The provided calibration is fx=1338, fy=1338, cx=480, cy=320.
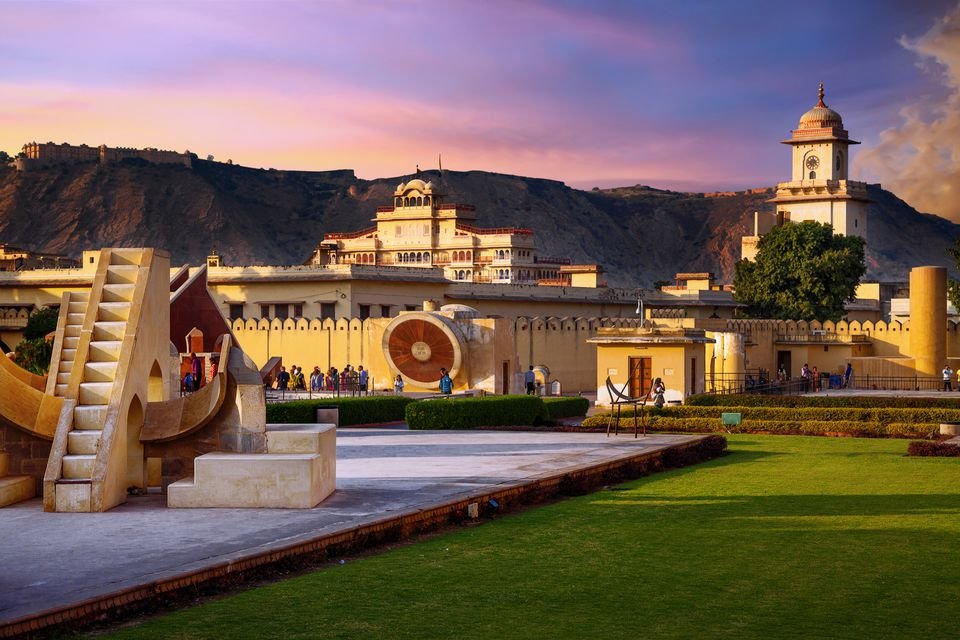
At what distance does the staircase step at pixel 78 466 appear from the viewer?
1344 cm

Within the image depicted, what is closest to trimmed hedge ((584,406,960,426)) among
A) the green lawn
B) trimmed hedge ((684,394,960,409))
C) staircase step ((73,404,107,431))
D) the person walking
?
trimmed hedge ((684,394,960,409))

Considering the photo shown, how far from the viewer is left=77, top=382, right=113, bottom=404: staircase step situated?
14.2 metres

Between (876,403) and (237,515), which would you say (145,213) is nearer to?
(876,403)

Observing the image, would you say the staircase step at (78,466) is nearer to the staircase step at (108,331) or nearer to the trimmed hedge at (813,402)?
the staircase step at (108,331)

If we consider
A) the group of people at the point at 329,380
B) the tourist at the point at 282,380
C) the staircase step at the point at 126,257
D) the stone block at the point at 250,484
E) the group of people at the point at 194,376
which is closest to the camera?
the stone block at the point at 250,484

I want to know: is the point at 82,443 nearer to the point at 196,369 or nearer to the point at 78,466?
the point at 78,466

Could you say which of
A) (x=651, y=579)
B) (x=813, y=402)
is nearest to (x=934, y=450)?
(x=813, y=402)

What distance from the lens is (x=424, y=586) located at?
10.1 meters

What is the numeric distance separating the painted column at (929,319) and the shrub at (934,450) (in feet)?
94.3

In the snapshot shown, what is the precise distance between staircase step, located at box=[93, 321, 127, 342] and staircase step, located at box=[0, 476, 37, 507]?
1.68 meters

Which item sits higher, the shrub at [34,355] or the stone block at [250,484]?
the shrub at [34,355]

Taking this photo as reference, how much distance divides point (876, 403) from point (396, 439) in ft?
43.4

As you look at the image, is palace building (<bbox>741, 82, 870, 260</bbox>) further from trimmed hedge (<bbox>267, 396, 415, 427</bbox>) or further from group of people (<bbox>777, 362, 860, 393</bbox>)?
trimmed hedge (<bbox>267, 396, 415, 427</bbox>)

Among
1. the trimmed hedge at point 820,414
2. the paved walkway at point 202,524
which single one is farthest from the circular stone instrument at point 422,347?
the paved walkway at point 202,524
